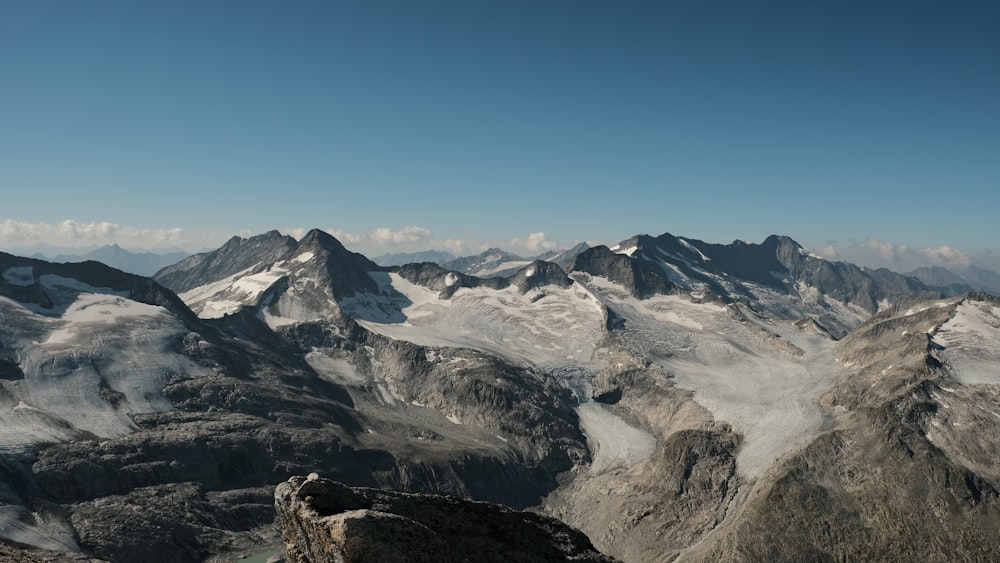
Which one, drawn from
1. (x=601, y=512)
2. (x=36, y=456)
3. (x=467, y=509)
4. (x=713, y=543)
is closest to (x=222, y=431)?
(x=36, y=456)

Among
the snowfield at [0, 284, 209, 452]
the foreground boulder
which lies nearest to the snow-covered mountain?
the snowfield at [0, 284, 209, 452]

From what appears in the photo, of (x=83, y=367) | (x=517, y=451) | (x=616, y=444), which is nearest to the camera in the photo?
(x=83, y=367)

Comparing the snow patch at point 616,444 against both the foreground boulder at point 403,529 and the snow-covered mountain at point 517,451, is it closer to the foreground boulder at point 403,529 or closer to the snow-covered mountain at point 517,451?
the snow-covered mountain at point 517,451

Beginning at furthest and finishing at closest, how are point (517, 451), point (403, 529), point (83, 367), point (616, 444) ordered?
1. point (616, 444)
2. point (517, 451)
3. point (83, 367)
4. point (403, 529)

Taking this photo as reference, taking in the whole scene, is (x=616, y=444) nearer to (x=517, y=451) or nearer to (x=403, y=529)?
(x=517, y=451)

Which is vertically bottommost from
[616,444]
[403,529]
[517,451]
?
[616,444]

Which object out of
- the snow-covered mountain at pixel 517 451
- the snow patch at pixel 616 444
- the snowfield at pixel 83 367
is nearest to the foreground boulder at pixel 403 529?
the snow-covered mountain at pixel 517 451

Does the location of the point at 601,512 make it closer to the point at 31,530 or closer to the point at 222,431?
the point at 222,431

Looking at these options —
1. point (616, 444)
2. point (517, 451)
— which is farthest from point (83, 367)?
point (616, 444)

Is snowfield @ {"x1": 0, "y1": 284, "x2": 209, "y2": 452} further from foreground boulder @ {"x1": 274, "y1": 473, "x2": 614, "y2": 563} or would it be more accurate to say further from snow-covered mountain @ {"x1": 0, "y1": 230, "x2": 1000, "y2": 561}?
foreground boulder @ {"x1": 274, "y1": 473, "x2": 614, "y2": 563}
